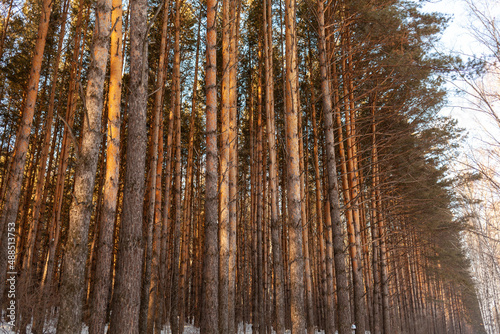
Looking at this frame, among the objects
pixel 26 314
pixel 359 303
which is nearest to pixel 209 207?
pixel 359 303

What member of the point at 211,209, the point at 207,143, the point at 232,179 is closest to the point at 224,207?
the point at 211,209

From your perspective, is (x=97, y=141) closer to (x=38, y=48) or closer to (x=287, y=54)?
(x=287, y=54)

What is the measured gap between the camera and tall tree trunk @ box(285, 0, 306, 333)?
5.04 m

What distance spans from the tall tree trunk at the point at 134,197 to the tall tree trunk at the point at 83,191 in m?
0.45

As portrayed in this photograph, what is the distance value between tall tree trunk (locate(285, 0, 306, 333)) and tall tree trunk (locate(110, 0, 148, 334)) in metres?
2.34

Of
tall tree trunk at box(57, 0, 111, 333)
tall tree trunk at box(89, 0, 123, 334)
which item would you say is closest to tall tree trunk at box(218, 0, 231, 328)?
tall tree trunk at box(89, 0, 123, 334)

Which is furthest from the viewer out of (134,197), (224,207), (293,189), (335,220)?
(224,207)

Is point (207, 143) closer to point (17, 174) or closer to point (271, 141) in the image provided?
point (271, 141)

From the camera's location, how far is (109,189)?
16.2 ft

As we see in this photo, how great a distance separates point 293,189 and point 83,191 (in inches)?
122

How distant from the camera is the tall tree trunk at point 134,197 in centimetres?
389

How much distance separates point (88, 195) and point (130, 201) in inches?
23.7

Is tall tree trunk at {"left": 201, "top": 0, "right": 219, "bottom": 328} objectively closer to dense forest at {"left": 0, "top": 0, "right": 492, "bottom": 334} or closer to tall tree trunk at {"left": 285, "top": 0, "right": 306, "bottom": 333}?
dense forest at {"left": 0, "top": 0, "right": 492, "bottom": 334}

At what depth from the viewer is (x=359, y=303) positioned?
6.77 meters
